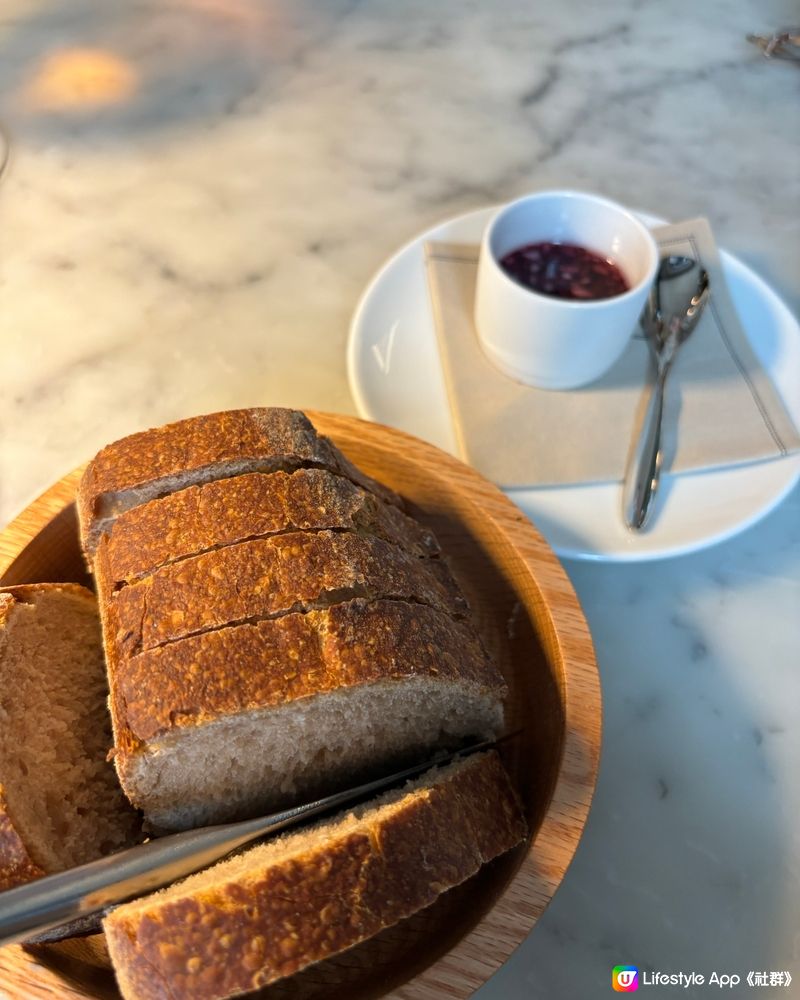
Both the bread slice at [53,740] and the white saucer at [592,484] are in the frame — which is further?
the white saucer at [592,484]

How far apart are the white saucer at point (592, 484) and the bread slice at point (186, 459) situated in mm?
457

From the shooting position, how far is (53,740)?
1.19m

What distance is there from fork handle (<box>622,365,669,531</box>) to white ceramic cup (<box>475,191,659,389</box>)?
15 centimetres

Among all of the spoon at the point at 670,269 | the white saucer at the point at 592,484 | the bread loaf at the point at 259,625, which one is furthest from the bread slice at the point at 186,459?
the spoon at the point at 670,269

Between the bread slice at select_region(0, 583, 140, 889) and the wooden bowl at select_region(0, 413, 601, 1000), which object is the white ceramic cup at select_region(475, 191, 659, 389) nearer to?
the wooden bowl at select_region(0, 413, 601, 1000)

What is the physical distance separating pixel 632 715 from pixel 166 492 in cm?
103

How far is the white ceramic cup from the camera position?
1.64 m

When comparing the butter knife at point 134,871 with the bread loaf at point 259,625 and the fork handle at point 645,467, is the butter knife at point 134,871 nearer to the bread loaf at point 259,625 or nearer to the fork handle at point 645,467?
the bread loaf at point 259,625

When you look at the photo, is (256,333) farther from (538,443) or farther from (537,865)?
(537,865)

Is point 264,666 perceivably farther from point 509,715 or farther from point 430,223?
point 430,223

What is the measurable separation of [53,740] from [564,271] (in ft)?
4.73

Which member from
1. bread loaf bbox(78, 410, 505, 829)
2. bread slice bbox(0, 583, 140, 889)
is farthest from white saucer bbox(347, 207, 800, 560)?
bread slice bbox(0, 583, 140, 889)

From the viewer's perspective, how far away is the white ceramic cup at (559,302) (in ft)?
5.37

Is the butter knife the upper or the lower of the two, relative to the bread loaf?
lower
